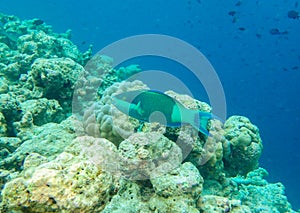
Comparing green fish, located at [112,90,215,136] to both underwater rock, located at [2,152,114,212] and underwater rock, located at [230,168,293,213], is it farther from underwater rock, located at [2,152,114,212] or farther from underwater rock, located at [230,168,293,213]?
underwater rock, located at [230,168,293,213]

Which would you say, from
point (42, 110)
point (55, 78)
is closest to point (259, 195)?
point (42, 110)

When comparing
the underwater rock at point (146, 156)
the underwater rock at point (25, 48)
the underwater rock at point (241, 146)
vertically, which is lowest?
the underwater rock at point (146, 156)

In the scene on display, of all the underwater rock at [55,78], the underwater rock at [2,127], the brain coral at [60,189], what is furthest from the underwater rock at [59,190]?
the underwater rock at [55,78]

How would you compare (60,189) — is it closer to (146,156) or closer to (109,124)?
(146,156)

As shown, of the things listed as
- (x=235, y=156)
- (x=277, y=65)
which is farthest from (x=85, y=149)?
(x=277, y=65)

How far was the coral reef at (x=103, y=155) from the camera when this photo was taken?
179cm

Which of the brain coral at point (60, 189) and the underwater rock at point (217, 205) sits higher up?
the underwater rock at point (217, 205)

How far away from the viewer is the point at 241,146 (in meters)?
4.40

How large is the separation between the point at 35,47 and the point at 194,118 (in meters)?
5.90

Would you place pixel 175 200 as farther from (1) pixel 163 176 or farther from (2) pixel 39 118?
(2) pixel 39 118

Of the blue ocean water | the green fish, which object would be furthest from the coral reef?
the blue ocean water

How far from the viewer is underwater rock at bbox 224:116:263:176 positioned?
14.5 feet

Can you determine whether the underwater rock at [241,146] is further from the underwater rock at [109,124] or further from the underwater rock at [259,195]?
the underwater rock at [109,124]

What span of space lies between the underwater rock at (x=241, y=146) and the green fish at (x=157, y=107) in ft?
6.90
